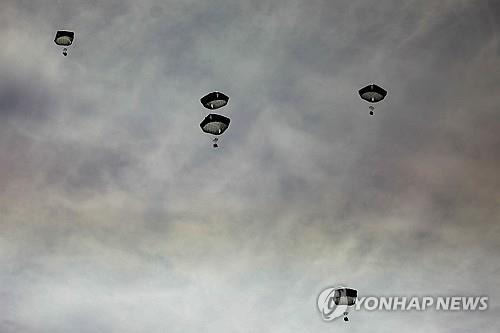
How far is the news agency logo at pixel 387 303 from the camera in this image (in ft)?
332

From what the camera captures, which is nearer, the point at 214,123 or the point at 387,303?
the point at 214,123

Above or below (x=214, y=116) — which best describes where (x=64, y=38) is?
above

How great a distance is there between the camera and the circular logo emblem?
106m

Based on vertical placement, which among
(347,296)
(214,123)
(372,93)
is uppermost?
(372,93)

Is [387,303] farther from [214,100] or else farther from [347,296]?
[214,100]

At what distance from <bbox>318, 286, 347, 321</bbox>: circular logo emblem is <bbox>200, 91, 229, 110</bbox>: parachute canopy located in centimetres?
3249

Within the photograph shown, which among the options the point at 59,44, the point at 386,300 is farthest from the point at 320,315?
the point at 59,44

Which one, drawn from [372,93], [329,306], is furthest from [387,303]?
[372,93]

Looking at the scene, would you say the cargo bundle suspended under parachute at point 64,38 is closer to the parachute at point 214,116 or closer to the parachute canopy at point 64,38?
the parachute canopy at point 64,38

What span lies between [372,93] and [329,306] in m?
32.6

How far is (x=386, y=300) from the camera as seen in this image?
353 feet

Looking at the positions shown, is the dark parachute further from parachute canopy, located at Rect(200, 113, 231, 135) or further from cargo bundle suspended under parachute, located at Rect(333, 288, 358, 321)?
cargo bundle suspended under parachute, located at Rect(333, 288, 358, 321)

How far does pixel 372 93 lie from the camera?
94.2 m

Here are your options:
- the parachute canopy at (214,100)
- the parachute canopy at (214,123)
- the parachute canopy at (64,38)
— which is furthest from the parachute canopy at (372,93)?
the parachute canopy at (64,38)
